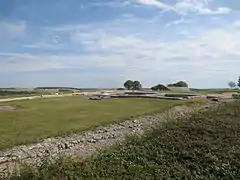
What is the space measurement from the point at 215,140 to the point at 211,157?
7.14 feet

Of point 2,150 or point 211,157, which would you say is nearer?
point 211,157

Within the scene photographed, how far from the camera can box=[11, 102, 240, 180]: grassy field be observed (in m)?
11.3

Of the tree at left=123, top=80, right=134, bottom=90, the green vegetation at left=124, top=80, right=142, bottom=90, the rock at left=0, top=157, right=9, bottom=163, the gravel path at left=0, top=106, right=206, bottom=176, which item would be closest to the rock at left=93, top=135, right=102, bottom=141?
the gravel path at left=0, top=106, right=206, bottom=176

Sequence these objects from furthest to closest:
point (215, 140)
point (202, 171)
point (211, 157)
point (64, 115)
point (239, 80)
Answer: point (239, 80) < point (64, 115) < point (215, 140) < point (211, 157) < point (202, 171)

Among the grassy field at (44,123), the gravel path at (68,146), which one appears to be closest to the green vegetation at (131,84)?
the grassy field at (44,123)

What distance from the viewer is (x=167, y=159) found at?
12.9 meters

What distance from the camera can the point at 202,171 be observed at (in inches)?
472

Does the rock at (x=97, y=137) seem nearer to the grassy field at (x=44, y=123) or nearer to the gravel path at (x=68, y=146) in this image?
the gravel path at (x=68, y=146)

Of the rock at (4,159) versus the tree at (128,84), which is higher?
the tree at (128,84)

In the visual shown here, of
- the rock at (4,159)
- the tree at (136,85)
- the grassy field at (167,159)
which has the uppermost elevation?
the tree at (136,85)

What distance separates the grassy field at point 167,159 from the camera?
11281 millimetres

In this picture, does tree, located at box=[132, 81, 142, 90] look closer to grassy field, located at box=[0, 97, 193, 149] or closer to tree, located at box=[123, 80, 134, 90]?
tree, located at box=[123, 80, 134, 90]

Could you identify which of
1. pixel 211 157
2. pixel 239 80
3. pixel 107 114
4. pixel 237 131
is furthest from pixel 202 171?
pixel 239 80

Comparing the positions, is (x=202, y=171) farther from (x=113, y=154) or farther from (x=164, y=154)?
(x=113, y=154)
